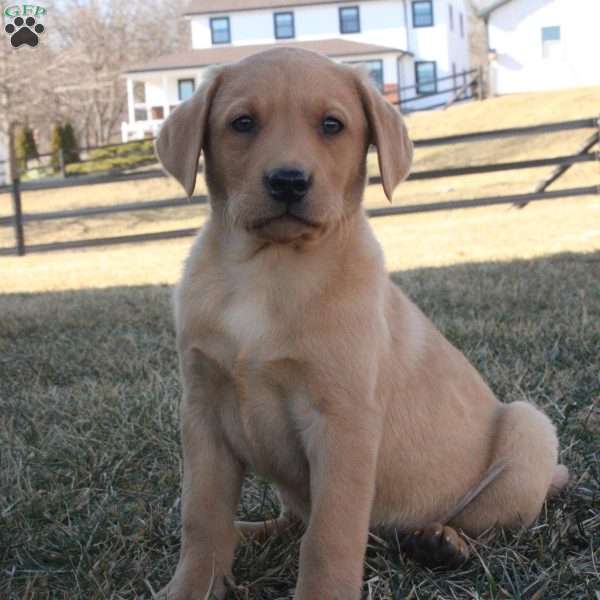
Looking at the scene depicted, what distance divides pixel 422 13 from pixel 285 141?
46237 mm

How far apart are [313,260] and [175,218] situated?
2117cm

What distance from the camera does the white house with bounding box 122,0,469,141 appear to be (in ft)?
150

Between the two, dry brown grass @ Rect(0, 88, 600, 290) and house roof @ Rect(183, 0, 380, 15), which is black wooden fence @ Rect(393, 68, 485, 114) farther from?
dry brown grass @ Rect(0, 88, 600, 290)

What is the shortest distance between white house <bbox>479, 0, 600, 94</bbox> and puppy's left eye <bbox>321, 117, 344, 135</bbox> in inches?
1453

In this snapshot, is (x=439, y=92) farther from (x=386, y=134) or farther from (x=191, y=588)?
(x=191, y=588)

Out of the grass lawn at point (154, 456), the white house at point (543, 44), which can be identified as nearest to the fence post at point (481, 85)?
the white house at point (543, 44)

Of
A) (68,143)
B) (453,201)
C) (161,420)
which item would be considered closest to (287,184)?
(161,420)

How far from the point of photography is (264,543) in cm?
300

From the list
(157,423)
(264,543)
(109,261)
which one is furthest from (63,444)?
(109,261)

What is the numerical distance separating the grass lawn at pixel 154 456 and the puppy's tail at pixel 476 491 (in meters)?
0.12

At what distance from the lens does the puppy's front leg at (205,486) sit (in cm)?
266

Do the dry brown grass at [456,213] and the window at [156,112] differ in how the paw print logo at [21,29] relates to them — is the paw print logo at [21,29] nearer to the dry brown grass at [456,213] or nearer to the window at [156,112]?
the dry brown grass at [456,213]

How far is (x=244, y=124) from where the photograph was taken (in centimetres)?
278

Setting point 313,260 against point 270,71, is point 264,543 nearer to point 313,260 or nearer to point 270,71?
point 313,260
